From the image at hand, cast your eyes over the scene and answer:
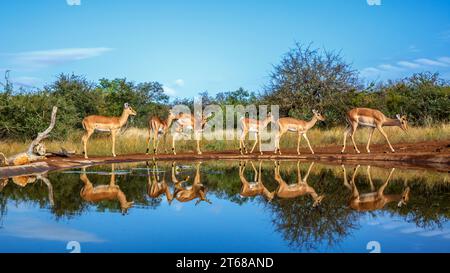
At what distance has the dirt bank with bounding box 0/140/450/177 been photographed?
54.0 feet

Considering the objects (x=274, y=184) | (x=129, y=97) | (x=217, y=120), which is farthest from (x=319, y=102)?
(x=274, y=184)

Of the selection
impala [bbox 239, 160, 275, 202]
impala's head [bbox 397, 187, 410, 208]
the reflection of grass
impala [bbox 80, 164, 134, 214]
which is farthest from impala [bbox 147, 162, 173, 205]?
the reflection of grass

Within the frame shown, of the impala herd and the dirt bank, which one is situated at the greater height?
the impala herd

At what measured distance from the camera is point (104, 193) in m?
11.4

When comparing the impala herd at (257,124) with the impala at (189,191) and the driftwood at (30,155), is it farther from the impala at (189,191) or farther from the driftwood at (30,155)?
the impala at (189,191)

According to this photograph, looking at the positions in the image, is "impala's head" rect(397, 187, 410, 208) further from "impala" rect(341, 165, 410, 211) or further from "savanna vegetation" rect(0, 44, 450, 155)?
"savanna vegetation" rect(0, 44, 450, 155)

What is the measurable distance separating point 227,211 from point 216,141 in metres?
14.8

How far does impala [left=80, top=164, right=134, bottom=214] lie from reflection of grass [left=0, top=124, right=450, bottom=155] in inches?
341

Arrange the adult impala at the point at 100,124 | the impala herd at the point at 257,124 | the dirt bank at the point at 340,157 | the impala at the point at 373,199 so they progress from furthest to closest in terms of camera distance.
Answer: the impala herd at the point at 257,124 < the adult impala at the point at 100,124 < the dirt bank at the point at 340,157 < the impala at the point at 373,199

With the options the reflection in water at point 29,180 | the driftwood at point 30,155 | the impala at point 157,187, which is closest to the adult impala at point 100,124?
the driftwood at point 30,155

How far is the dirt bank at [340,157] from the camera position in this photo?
648 inches

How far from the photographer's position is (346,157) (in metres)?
19.2

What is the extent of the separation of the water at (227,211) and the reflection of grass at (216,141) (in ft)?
20.9
